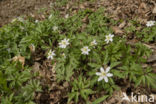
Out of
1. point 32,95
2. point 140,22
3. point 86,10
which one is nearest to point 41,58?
point 32,95

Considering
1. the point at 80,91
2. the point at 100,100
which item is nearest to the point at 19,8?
the point at 80,91

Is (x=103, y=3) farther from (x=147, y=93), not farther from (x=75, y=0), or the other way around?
(x=147, y=93)

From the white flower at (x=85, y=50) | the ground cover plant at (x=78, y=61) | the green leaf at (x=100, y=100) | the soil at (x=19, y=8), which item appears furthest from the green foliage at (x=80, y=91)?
the soil at (x=19, y=8)

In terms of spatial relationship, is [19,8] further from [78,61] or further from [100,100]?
[100,100]

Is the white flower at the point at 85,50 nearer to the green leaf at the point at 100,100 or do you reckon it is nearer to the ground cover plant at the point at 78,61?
the ground cover plant at the point at 78,61

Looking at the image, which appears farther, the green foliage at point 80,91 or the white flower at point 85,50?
the white flower at point 85,50

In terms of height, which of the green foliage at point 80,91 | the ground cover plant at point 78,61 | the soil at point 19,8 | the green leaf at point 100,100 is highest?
the soil at point 19,8

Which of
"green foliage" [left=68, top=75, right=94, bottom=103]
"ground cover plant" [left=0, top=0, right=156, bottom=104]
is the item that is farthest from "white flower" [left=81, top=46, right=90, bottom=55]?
"green foliage" [left=68, top=75, right=94, bottom=103]

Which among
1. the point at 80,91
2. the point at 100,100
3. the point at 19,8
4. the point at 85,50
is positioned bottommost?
the point at 100,100
